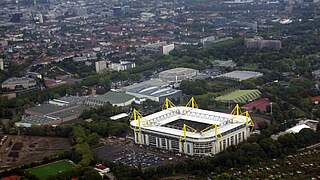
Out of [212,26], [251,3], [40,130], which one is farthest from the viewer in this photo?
[251,3]

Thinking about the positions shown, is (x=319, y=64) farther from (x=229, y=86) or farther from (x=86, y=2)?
(x=86, y=2)

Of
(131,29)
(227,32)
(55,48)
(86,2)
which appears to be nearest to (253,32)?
(227,32)

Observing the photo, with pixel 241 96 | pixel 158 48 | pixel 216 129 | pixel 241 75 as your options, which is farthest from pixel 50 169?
pixel 158 48

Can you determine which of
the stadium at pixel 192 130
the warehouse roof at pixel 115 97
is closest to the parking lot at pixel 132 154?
the stadium at pixel 192 130

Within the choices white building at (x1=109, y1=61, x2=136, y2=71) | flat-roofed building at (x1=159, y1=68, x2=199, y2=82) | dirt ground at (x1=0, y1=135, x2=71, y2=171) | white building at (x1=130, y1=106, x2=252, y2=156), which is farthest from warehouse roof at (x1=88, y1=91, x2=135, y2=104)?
white building at (x1=109, y1=61, x2=136, y2=71)

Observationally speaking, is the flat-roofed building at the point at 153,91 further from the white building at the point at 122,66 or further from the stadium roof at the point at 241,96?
the white building at the point at 122,66

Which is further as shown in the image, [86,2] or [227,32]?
[86,2]
